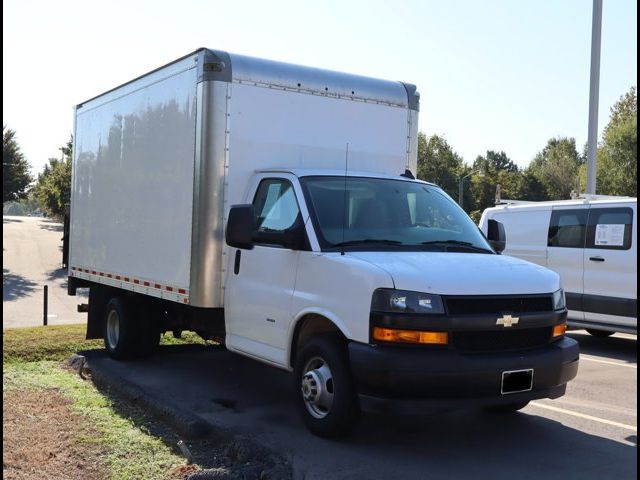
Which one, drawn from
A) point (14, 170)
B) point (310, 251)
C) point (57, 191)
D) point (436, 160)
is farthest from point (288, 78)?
point (436, 160)

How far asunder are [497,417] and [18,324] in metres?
16.0

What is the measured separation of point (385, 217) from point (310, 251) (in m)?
0.80

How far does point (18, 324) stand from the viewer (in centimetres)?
1866

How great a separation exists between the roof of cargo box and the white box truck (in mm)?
15

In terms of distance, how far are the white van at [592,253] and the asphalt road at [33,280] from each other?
776 centimetres

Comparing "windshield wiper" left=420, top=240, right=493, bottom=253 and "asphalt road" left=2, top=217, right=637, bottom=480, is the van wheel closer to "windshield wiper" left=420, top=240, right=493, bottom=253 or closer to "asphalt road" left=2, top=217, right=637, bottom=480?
"asphalt road" left=2, top=217, right=637, bottom=480

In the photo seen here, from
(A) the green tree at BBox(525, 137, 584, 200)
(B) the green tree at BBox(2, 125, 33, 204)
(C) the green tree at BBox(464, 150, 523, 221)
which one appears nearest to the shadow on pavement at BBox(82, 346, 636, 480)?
(B) the green tree at BBox(2, 125, 33, 204)

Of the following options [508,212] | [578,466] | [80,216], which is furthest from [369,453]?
[508,212]

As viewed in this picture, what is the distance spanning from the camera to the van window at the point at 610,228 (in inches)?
377

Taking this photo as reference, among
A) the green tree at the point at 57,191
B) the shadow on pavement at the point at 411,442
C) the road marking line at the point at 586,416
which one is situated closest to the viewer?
the shadow on pavement at the point at 411,442

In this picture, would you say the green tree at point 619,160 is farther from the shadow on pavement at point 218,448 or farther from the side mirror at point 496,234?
the shadow on pavement at point 218,448

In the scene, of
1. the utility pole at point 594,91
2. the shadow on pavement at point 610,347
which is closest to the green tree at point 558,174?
the utility pole at point 594,91

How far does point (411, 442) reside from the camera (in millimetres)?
5242

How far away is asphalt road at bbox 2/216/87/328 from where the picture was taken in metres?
20.6
